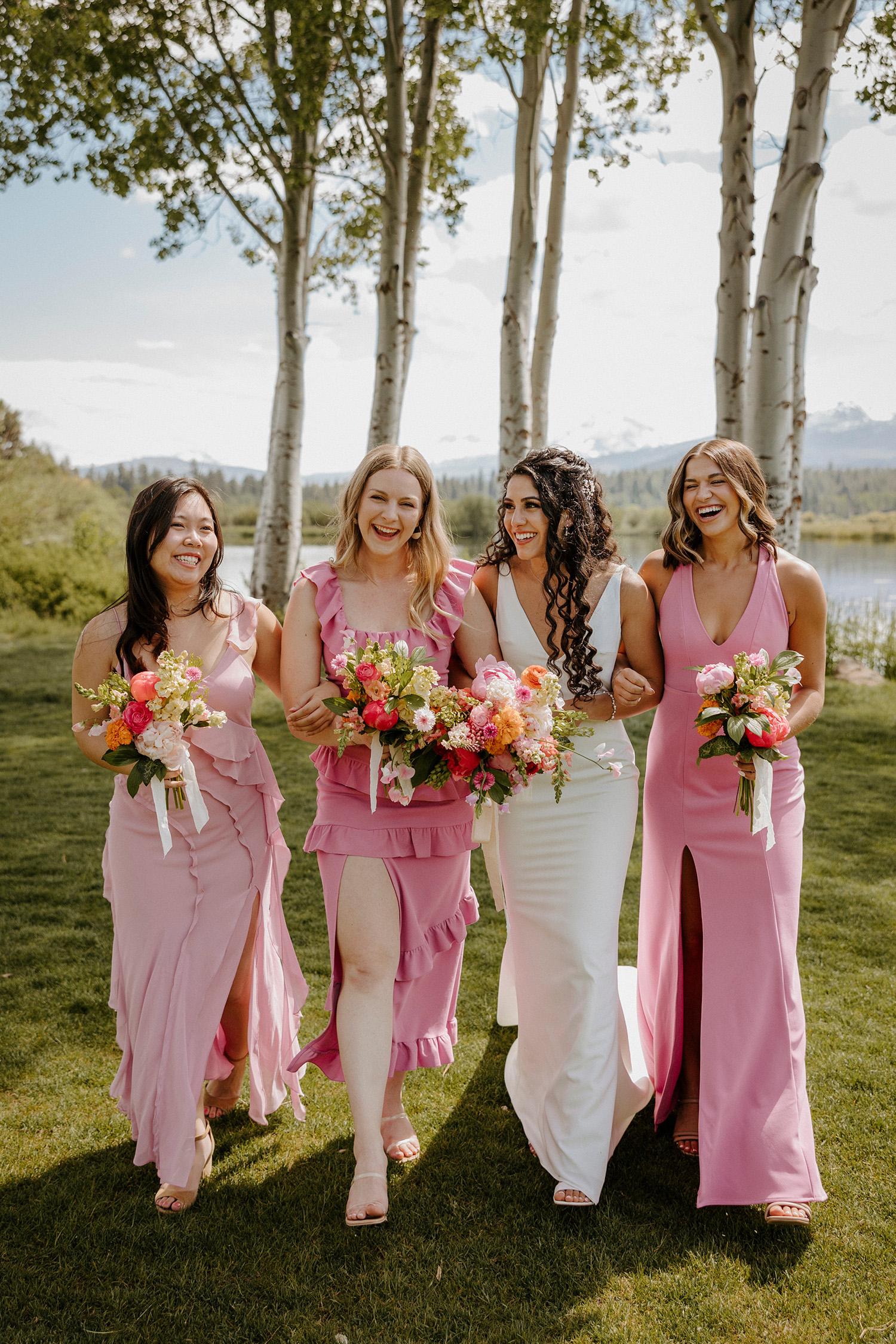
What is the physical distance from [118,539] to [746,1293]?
22.1m

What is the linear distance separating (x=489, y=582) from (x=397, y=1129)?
235 cm

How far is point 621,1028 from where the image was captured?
152 inches

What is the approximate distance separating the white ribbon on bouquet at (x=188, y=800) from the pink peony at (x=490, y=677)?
41.7 inches

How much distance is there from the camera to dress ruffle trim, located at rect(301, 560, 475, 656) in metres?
3.72

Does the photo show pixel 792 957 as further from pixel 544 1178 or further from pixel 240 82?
pixel 240 82

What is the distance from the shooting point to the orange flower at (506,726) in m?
3.12

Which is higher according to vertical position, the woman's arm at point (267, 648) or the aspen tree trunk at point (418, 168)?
the aspen tree trunk at point (418, 168)

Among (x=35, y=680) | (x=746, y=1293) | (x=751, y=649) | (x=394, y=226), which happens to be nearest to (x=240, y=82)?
(x=394, y=226)

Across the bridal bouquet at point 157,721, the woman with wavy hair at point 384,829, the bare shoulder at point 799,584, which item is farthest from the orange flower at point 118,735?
the bare shoulder at point 799,584

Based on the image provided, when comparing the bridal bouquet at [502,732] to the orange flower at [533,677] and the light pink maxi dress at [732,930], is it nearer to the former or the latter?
the orange flower at [533,677]

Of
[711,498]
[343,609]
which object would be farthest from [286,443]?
[711,498]

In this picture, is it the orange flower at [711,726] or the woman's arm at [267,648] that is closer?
the orange flower at [711,726]

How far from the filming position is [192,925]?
11.5 feet

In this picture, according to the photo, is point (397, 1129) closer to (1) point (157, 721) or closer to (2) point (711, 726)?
(1) point (157, 721)
